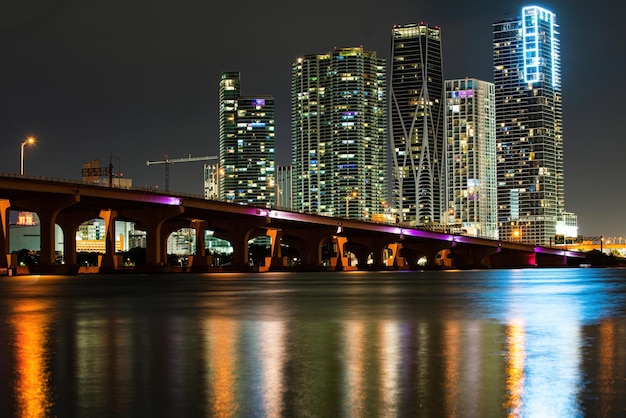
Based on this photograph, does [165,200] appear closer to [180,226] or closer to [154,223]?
[154,223]

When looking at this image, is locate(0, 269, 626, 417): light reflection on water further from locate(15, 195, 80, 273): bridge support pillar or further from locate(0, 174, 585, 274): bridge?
locate(15, 195, 80, 273): bridge support pillar

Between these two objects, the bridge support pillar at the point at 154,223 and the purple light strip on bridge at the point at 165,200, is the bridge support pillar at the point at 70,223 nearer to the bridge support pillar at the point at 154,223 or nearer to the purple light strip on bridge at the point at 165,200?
the bridge support pillar at the point at 154,223

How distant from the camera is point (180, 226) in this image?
491ft

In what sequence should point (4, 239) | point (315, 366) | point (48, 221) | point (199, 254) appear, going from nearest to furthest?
1. point (315, 366)
2. point (4, 239)
3. point (48, 221)
4. point (199, 254)

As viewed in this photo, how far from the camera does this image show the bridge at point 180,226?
106 m

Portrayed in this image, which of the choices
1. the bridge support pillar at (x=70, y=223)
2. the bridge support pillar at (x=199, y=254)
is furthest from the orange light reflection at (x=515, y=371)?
the bridge support pillar at (x=199, y=254)

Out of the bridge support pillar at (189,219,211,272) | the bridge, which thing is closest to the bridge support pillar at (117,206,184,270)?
the bridge

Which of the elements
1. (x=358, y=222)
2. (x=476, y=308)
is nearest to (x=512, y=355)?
(x=476, y=308)

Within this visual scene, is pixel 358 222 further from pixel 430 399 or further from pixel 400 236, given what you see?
pixel 430 399

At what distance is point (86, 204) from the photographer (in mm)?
120500

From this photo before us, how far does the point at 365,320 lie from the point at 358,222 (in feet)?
431

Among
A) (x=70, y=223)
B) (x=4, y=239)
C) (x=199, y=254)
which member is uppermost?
(x=70, y=223)

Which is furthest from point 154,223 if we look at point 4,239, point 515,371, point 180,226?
point 515,371

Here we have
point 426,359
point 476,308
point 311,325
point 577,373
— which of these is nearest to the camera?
point 577,373
